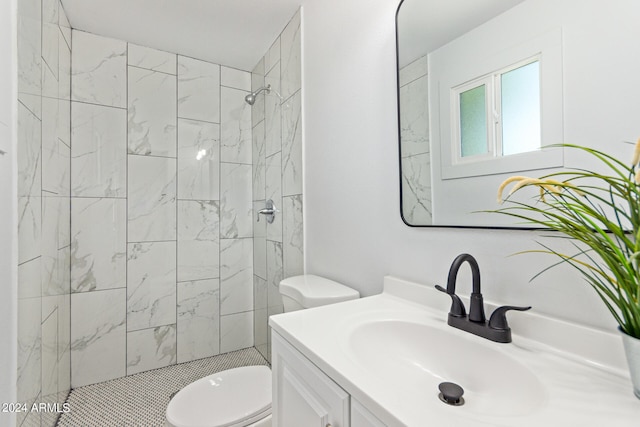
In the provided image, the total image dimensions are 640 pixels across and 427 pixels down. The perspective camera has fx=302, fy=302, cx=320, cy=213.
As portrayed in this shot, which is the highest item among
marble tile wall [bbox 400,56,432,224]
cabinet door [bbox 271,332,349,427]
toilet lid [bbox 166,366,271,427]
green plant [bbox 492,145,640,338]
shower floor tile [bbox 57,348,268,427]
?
marble tile wall [bbox 400,56,432,224]

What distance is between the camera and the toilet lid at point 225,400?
4.12 feet

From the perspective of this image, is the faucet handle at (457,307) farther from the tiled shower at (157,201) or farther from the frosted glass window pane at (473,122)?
the tiled shower at (157,201)

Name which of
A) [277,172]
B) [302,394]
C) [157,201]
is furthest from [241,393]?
[157,201]

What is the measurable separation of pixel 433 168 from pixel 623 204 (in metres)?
0.48

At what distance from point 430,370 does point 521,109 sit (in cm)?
72

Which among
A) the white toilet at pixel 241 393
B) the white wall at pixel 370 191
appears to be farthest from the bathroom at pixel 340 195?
the white toilet at pixel 241 393

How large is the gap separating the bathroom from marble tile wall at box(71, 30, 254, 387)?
4 cm

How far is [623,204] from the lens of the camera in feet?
1.99

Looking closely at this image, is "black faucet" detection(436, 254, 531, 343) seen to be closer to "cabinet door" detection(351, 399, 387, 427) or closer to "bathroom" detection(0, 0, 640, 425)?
"bathroom" detection(0, 0, 640, 425)

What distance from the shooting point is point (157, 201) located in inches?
87.7

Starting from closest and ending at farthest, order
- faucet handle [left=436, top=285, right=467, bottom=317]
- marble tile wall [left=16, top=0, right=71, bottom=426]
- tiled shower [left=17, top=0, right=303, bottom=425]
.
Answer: faucet handle [left=436, top=285, right=467, bottom=317], marble tile wall [left=16, top=0, right=71, bottom=426], tiled shower [left=17, top=0, right=303, bottom=425]

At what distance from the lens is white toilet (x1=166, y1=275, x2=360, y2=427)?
124 centimetres

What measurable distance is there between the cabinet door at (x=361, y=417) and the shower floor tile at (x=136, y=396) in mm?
1612

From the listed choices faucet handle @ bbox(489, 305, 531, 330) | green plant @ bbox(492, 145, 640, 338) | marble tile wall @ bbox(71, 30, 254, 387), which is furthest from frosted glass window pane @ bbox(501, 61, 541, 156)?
marble tile wall @ bbox(71, 30, 254, 387)
